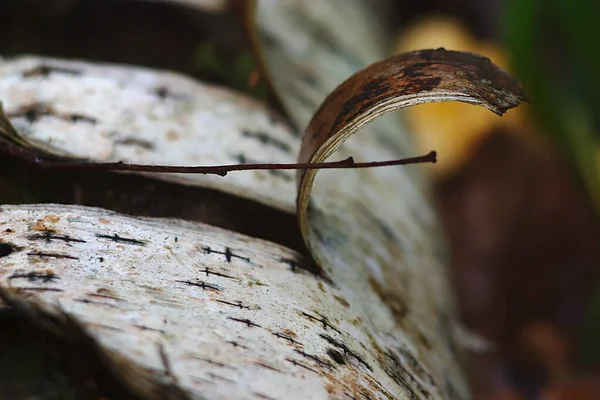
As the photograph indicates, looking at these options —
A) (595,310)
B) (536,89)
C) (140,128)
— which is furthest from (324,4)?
(595,310)

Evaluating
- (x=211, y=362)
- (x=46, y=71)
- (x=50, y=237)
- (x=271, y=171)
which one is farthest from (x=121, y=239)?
(x=46, y=71)

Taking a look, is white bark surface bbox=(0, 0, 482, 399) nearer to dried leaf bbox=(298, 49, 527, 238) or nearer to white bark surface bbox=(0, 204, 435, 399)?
white bark surface bbox=(0, 204, 435, 399)

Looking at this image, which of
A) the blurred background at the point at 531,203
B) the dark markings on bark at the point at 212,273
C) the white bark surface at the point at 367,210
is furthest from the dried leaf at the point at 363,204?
the blurred background at the point at 531,203

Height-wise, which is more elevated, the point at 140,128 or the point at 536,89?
the point at 536,89

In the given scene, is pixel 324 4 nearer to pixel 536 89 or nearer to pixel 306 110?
pixel 306 110

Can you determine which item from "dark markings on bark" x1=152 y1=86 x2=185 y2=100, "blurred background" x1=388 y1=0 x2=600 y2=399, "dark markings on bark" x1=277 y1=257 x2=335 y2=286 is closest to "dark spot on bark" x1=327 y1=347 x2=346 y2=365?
"dark markings on bark" x1=277 y1=257 x2=335 y2=286
